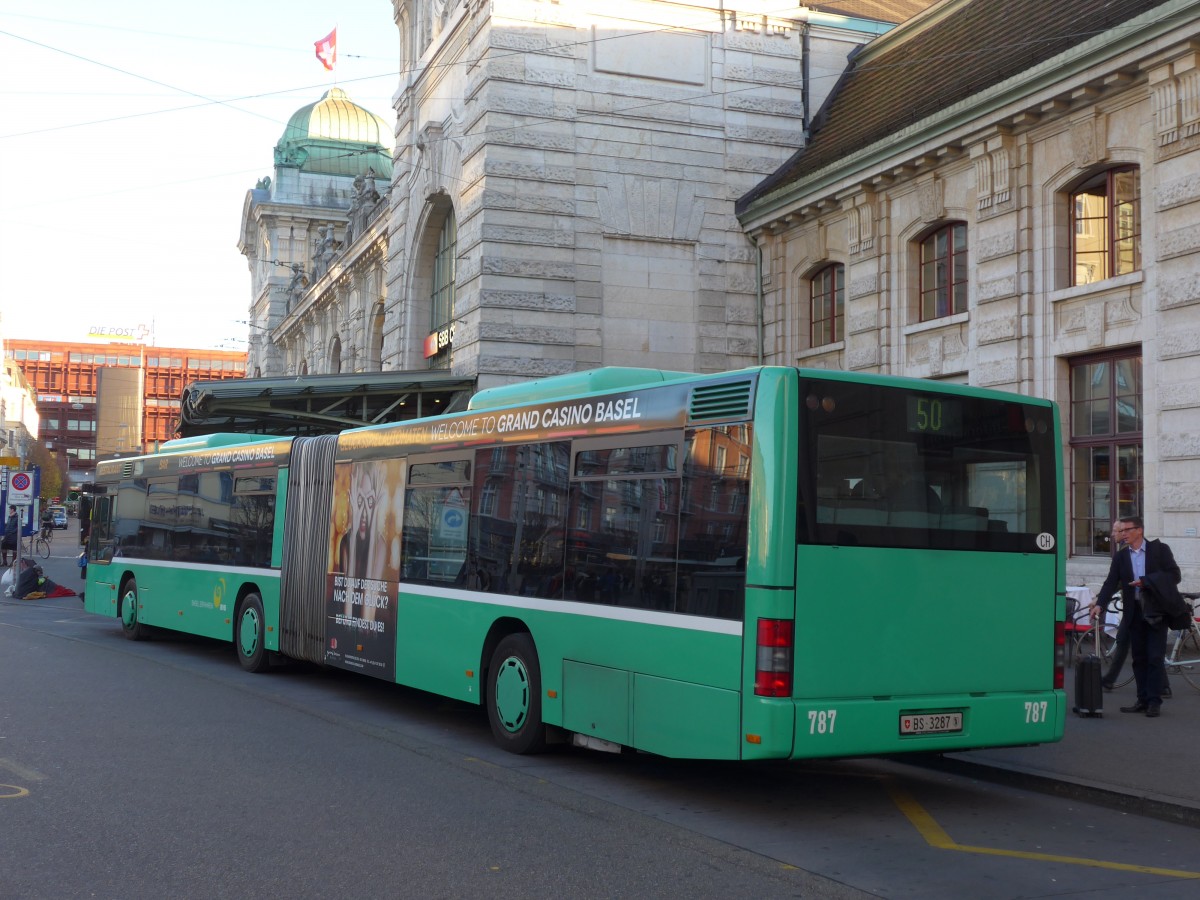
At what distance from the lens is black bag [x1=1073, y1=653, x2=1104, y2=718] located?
37.3 ft

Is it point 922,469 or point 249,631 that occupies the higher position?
point 922,469

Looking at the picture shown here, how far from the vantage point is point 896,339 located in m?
21.5

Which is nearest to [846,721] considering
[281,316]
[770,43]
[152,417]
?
[770,43]

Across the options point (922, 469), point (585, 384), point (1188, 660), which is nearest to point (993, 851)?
point (922, 469)

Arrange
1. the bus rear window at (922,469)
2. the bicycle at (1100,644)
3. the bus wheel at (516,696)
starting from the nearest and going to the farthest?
the bus rear window at (922,469) < the bus wheel at (516,696) < the bicycle at (1100,644)

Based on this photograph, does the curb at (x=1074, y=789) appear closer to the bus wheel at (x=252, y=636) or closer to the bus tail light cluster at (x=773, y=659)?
the bus tail light cluster at (x=773, y=659)

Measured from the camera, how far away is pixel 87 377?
16075 cm

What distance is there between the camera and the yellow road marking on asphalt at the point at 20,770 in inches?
335

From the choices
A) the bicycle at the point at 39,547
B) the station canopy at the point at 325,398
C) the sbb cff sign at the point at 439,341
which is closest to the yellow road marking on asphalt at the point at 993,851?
the station canopy at the point at 325,398

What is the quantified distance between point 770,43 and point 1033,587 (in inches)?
846

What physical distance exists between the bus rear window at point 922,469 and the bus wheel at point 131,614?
46.1 ft

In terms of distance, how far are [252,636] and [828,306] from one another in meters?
12.9

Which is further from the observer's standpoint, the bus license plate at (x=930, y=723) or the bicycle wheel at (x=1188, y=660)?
the bicycle wheel at (x=1188, y=660)

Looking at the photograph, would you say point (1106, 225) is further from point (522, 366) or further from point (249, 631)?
point (249, 631)
